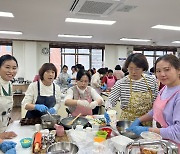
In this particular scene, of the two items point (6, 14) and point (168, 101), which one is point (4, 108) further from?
point (6, 14)

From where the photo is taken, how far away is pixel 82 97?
2.47 m

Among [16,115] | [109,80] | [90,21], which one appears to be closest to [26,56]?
[16,115]

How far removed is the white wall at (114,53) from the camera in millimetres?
9320

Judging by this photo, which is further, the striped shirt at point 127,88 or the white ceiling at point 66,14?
the white ceiling at point 66,14

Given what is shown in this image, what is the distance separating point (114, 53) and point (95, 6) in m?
6.49

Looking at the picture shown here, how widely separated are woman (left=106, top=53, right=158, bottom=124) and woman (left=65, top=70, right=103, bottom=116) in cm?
42

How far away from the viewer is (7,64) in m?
1.99

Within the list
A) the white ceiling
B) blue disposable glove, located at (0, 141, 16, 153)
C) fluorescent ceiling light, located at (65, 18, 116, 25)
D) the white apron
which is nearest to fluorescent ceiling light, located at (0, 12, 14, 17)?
the white ceiling

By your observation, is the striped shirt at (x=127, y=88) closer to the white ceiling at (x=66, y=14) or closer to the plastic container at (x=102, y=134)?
the plastic container at (x=102, y=134)

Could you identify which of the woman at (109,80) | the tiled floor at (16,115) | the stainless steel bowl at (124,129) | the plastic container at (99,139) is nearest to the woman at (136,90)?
the stainless steel bowl at (124,129)

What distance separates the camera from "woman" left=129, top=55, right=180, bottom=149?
133 centimetres

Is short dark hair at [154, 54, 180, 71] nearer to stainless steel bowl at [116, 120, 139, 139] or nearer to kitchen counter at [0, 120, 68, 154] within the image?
stainless steel bowl at [116, 120, 139, 139]

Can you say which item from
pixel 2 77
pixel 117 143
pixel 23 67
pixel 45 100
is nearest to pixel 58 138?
pixel 117 143

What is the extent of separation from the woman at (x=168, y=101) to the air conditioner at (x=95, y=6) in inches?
66.5
